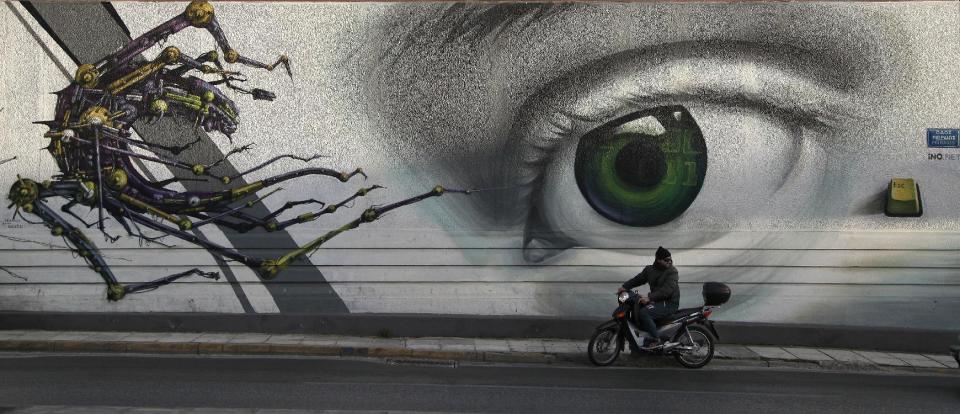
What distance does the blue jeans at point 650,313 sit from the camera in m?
10.8

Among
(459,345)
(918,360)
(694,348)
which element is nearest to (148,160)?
(459,345)

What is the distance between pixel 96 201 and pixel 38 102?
1656 mm

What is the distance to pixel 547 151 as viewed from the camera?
12.4m

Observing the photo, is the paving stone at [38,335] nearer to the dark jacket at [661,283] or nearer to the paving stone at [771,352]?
the dark jacket at [661,283]

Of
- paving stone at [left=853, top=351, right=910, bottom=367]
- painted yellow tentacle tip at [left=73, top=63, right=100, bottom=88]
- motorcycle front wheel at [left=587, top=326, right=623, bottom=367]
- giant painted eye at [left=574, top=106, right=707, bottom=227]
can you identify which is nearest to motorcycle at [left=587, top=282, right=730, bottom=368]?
motorcycle front wheel at [left=587, top=326, right=623, bottom=367]

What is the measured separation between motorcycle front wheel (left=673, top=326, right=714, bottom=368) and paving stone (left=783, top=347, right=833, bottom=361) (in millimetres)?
1483

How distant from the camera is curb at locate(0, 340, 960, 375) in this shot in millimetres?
11070

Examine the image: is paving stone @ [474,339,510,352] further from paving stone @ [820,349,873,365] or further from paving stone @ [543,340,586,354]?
paving stone @ [820,349,873,365]

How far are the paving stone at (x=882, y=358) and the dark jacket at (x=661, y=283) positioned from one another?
2959mm

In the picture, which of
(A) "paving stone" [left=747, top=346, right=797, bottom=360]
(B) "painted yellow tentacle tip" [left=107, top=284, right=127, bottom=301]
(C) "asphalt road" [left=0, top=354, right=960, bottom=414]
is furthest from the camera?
(B) "painted yellow tentacle tip" [left=107, top=284, right=127, bottom=301]

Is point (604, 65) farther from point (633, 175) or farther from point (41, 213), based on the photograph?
point (41, 213)

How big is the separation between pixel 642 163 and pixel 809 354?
354 centimetres

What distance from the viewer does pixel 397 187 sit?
40.8ft

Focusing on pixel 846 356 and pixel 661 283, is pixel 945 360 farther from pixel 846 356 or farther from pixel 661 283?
pixel 661 283
